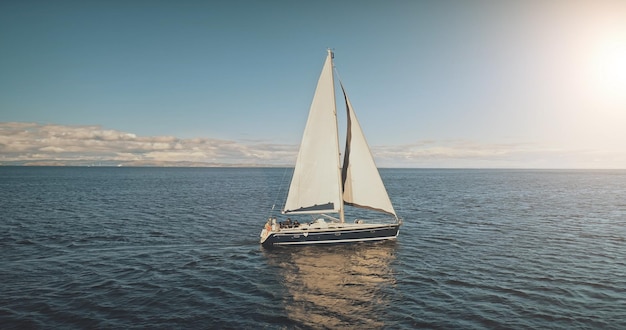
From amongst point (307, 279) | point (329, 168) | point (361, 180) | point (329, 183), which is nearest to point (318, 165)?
point (329, 168)

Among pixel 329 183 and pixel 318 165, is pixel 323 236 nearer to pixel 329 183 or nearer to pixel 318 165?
pixel 329 183

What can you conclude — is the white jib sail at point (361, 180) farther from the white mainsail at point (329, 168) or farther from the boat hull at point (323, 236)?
the boat hull at point (323, 236)

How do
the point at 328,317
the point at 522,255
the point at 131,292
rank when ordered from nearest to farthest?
1. the point at 328,317
2. the point at 131,292
3. the point at 522,255

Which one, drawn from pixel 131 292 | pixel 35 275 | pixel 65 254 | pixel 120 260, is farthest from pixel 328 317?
pixel 65 254

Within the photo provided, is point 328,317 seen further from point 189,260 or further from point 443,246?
point 443,246

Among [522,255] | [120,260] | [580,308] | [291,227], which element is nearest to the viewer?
[580,308]

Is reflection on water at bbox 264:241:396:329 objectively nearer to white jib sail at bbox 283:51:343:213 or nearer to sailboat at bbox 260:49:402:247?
sailboat at bbox 260:49:402:247

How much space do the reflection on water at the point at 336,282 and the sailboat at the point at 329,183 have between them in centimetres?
140

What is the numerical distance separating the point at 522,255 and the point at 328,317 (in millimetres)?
21869

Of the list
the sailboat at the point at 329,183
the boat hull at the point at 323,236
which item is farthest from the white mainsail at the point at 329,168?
the boat hull at the point at 323,236

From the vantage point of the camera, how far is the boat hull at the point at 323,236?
32594mm

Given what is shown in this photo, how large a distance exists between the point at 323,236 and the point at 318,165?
6.78 meters

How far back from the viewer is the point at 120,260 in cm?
2930

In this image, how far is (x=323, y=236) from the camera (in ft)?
108
